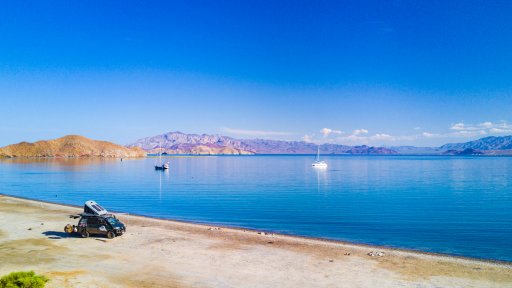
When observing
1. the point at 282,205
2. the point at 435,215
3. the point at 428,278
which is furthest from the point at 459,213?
the point at 428,278

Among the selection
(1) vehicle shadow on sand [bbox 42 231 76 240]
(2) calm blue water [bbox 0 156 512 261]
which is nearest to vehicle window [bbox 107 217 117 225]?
(1) vehicle shadow on sand [bbox 42 231 76 240]

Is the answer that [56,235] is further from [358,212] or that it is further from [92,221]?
[358,212]

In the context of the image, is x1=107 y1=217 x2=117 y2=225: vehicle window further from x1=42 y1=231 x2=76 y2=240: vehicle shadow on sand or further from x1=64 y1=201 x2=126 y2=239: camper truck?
x1=42 y1=231 x2=76 y2=240: vehicle shadow on sand

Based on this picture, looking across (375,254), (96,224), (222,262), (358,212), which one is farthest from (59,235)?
(358,212)

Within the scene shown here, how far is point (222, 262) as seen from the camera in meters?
24.6

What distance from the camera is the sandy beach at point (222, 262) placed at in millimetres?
20734

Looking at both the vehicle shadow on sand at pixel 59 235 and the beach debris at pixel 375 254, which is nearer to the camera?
the beach debris at pixel 375 254

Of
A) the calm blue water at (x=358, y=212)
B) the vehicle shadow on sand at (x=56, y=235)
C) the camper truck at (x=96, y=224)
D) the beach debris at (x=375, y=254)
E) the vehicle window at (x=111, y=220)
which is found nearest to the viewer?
the beach debris at (x=375, y=254)

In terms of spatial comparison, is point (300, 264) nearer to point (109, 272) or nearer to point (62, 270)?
point (109, 272)

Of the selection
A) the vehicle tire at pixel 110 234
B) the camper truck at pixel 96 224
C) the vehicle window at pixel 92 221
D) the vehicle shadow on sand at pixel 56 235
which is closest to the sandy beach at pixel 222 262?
the vehicle shadow on sand at pixel 56 235

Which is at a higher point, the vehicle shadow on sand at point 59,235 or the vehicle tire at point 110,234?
the vehicle tire at point 110,234

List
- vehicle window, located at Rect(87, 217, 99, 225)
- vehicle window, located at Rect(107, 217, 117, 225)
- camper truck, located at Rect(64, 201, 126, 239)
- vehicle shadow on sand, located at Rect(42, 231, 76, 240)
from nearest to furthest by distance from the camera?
camper truck, located at Rect(64, 201, 126, 239)
vehicle window, located at Rect(87, 217, 99, 225)
vehicle window, located at Rect(107, 217, 117, 225)
vehicle shadow on sand, located at Rect(42, 231, 76, 240)

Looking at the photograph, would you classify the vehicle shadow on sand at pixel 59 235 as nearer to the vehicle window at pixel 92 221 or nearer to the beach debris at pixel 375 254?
the vehicle window at pixel 92 221

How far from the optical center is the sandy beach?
20734 mm
